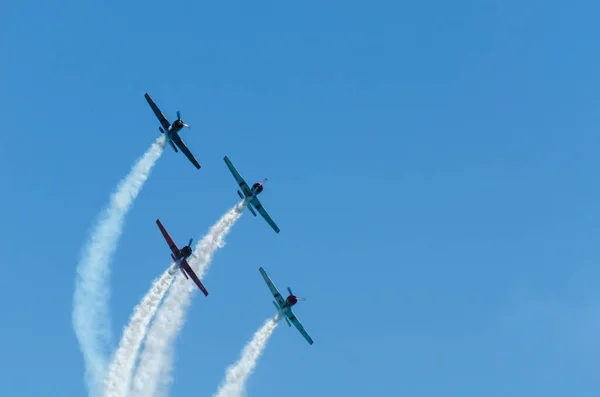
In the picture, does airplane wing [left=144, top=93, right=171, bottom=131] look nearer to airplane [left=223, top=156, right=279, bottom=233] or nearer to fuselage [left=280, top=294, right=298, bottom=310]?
airplane [left=223, top=156, right=279, bottom=233]

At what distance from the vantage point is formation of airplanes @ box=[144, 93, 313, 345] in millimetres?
105000

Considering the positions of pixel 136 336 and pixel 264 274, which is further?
pixel 264 274

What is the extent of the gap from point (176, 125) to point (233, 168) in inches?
394

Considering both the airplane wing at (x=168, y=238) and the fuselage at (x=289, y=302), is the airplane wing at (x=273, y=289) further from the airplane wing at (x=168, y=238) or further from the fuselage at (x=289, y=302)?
the airplane wing at (x=168, y=238)

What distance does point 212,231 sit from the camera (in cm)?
11219

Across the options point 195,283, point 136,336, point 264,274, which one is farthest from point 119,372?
point 264,274

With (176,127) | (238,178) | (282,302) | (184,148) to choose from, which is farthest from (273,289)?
(176,127)

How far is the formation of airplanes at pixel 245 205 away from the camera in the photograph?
4134 inches

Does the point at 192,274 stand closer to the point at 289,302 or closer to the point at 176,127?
the point at 289,302

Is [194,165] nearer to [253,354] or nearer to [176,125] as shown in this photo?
[176,125]

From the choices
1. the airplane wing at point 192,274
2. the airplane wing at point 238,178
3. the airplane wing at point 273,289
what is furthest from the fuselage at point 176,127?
the airplane wing at point 273,289

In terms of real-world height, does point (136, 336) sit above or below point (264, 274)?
below

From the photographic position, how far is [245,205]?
11319 cm

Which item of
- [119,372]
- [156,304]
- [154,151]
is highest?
[154,151]
